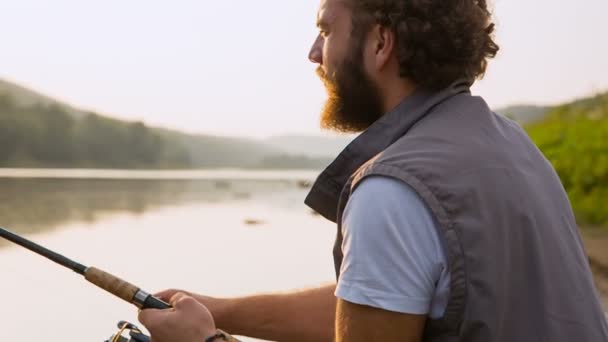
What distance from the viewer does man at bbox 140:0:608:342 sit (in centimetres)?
191

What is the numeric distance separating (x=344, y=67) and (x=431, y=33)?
236mm

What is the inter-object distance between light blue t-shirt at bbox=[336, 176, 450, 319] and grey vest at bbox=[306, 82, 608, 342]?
0.9 inches

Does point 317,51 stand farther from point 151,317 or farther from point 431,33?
point 151,317

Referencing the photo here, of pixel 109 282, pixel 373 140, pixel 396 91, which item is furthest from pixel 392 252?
pixel 109 282

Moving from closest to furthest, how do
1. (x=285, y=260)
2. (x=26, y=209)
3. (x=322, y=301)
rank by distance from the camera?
1. (x=322, y=301)
2. (x=285, y=260)
3. (x=26, y=209)

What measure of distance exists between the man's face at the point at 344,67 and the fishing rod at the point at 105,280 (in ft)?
2.20

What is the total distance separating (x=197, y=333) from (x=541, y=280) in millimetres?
762

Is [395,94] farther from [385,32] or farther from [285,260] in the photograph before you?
[285,260]

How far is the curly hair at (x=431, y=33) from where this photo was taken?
7.41ft

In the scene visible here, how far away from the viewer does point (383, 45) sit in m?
2.33

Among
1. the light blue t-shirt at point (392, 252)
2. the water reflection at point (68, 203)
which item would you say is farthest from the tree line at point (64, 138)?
the light blue t-shirt at point (392, 252)

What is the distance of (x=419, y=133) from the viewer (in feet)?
6.72

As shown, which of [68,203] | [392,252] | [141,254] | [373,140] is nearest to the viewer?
[392,252]

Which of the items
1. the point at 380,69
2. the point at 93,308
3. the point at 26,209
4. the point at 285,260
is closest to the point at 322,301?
the point at 380,69
